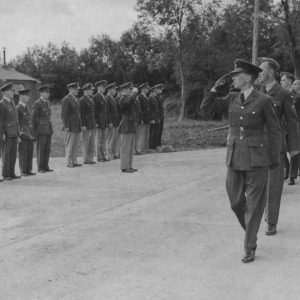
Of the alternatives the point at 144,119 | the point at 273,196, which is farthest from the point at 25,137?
the point at 273,196

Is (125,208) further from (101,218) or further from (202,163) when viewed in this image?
(202,163)

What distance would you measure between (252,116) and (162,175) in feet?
21.1

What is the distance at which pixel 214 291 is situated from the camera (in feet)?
16.6

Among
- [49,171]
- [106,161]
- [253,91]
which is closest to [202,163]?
[106,161]

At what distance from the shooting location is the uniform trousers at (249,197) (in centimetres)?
596

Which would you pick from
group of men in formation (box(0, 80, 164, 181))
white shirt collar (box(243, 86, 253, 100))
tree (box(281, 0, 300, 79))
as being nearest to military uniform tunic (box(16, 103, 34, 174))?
group of men in formation (box(0, 80, 164, 181))

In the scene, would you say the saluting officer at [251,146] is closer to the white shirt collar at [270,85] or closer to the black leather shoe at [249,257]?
the black leather shoe at [249,257]

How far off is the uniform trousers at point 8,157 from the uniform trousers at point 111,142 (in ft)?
13.0

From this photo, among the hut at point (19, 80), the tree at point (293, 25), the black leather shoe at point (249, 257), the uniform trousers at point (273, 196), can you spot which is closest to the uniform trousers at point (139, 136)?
the uniform trousers at point (273, 196)

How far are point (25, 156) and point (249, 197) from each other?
737 centimetres

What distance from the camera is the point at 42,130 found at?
43.3 ft

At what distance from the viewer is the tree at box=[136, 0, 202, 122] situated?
35.7 meters

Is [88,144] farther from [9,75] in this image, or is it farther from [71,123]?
[9,75]

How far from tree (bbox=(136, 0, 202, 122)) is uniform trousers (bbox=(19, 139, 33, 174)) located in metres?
24.4
